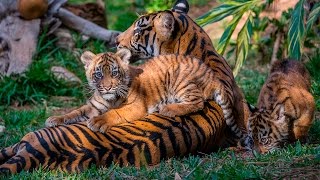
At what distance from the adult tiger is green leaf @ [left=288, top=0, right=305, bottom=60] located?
212 cm

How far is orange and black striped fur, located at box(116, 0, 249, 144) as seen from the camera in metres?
7.16

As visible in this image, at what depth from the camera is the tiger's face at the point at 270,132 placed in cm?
651

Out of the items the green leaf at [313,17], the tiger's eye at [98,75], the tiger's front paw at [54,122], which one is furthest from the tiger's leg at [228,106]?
the green leaf at [313,17]

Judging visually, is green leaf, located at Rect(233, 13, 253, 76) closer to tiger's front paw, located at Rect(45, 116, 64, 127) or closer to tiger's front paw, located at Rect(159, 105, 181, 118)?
tiger's front paw, located at Rect(159, 105, 181, 118)

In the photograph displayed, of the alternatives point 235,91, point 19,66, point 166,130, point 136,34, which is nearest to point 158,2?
point 19,66

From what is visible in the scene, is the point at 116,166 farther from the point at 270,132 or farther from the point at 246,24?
the point at 246,24

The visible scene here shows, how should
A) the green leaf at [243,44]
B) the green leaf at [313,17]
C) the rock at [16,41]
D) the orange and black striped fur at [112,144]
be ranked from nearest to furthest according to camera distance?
the orange and black striped fur at [112,144] → the green leaf at [313,17] → the green leaf at [243,44] → the rock at [16,41]

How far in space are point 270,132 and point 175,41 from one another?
1577 millimetres

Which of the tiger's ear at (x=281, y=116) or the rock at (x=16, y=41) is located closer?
the tiger's ear at (x=281, y=116)

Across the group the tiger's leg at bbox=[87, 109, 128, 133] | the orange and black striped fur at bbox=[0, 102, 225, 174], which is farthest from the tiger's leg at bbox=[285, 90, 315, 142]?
the tiger's leg at bbox=[87, 109, 128, 133]

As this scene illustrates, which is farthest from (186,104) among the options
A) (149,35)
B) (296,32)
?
(296,32)

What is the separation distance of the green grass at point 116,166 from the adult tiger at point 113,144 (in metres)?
0.13

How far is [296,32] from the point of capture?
27.2 ft

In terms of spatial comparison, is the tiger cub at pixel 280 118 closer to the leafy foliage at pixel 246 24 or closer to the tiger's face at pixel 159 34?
the tiger's face at pixel 159 34
